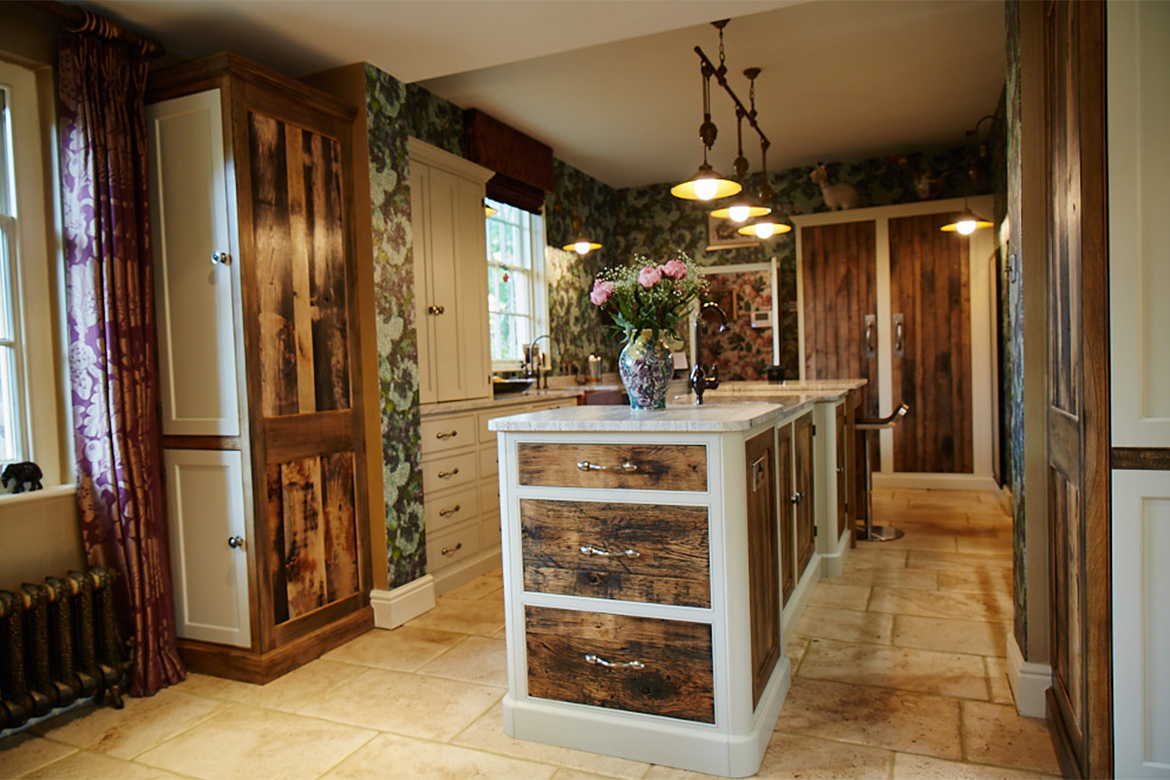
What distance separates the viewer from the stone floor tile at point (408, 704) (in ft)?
7.78

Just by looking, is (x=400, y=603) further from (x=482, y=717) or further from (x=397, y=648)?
(x=482, y=717)

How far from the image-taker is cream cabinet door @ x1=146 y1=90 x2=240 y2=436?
9.03ft

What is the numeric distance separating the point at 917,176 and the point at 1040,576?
463 centimetres

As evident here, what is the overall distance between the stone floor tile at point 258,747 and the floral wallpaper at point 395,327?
950 millimetres

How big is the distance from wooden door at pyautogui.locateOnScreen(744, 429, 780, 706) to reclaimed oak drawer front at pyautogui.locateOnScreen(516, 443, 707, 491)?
177 mm

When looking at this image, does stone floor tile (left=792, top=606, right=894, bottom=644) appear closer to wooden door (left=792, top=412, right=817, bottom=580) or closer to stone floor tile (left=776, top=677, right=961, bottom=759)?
wooden door (left=792, top=412, right=817, bottom=580)

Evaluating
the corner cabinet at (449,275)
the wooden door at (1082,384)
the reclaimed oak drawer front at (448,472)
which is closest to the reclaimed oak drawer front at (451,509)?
the reclaimed oak drawer front at (448,472)

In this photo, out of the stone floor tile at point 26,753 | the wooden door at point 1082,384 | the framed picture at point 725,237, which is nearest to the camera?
the wooden door at point 1082,384

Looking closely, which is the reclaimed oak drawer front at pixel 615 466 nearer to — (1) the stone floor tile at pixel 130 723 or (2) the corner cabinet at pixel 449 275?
(1) the stone floor tile at pixel 130 723

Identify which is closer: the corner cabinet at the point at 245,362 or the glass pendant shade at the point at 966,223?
the corner cabinet at the point at 245,362

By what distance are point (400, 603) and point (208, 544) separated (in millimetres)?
865

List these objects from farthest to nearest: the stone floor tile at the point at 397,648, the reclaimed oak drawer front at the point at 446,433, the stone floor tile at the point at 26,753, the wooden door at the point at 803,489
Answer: the reclaimed oak drawer front at the point at 446,433 < the wooden door at the point at 803,489 < the stone floor tile at the point at 397,648 < the stone floor tile at the point at 26,753

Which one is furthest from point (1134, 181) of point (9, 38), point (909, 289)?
point (909, 289)

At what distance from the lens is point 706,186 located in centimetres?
362
